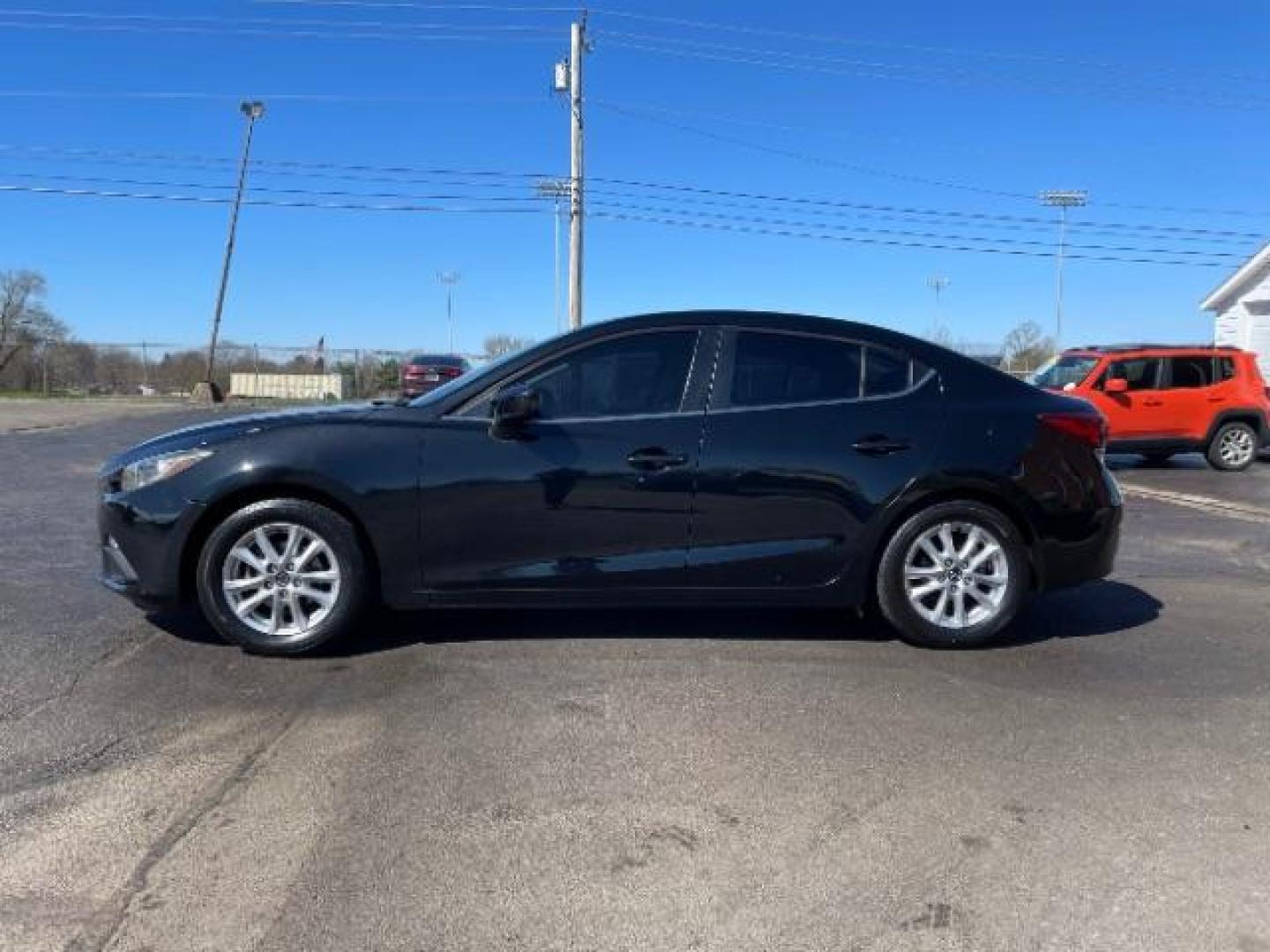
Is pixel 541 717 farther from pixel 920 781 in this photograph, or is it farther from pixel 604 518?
pixel 920 781

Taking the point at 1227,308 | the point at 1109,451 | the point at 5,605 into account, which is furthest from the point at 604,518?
the point at 1227,308

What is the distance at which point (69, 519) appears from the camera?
28.1 ft

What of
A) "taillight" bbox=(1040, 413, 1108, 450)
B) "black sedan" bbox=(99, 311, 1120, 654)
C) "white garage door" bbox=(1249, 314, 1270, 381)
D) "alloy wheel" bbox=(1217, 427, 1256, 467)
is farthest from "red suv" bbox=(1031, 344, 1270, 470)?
"white garage door" bbox=(1249, 314, 1270, 381)

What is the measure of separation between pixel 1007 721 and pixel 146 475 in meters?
3.87

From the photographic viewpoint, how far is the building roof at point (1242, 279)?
1092 inches

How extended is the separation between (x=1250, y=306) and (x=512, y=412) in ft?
96.8

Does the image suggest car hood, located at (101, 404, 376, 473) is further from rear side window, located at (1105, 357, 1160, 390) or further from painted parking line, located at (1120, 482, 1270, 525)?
rear side window, located at (1105, 357, 1160, 390)

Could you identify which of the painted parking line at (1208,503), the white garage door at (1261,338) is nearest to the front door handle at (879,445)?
the painted parking line at (1208,503)

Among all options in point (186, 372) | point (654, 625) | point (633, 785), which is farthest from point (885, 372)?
point (186, 372)

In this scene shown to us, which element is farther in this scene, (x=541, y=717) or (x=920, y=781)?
(x=541, y=717)

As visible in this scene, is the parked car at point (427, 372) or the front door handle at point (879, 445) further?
the parked car at point (427, 372)

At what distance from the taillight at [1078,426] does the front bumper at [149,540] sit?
159 inches

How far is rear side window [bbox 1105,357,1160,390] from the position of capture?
48.3ft

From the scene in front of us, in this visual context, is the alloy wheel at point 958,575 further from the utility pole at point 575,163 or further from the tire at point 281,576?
the utility pole at point 575,163
